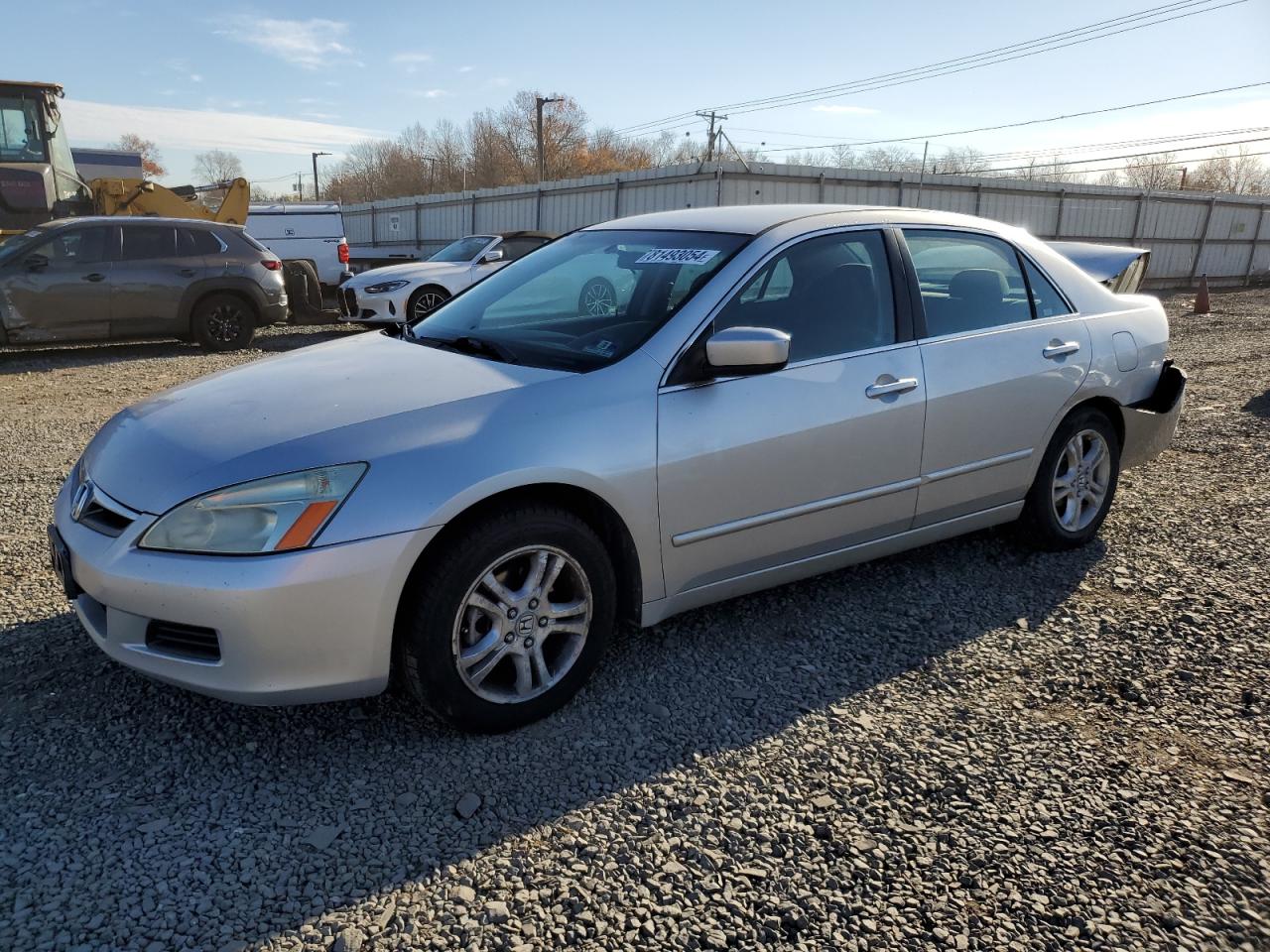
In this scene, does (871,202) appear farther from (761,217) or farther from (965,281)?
(761,217)

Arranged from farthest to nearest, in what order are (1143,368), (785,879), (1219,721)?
(1143,368), (1219,721), (785,879)

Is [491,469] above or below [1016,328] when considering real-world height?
below

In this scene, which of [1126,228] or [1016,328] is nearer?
[1016,328]

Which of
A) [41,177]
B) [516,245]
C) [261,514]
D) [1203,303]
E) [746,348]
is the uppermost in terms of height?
[41,177]

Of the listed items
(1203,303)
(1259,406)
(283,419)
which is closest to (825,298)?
(283,419)

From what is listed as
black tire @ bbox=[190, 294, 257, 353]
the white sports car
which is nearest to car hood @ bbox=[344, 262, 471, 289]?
the white sports car

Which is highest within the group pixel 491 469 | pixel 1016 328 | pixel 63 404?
pixel 1016 328

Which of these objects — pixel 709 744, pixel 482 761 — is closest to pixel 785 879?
pixel 709 744

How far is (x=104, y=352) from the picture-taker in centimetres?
1164

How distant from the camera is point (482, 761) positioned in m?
2.72

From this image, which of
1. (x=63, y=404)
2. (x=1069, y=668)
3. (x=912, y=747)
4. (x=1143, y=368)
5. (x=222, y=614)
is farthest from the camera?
(x=63, y=404)

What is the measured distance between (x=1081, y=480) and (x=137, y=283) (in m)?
10.5

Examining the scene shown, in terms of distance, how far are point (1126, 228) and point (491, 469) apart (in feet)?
94.0

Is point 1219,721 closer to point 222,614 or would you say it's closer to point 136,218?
point 222,614
